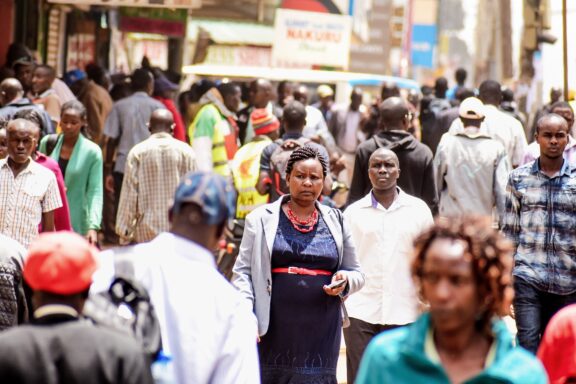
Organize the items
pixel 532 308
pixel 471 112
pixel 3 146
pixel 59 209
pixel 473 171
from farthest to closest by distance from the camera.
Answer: pixel 471 112 < pixel 473 171 < pixel 3 146 < pixel 59 209 < pixel 532 308

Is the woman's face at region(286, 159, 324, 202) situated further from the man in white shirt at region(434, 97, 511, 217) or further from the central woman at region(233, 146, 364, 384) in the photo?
the man in white shirt at region(434, 97, 511, 217)

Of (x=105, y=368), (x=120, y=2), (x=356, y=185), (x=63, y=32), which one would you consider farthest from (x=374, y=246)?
(x=63, y=32)

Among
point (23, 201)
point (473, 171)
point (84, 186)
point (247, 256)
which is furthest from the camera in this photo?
point (473, 171)

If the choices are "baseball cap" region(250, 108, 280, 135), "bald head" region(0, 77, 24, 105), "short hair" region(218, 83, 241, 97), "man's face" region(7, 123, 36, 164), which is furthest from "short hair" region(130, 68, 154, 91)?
"man's face" region(7, 123, 36, 164)

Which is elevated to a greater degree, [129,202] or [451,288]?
[129,202]

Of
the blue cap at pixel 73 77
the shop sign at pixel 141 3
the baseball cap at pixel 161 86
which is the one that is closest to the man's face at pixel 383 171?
the shop sign at pixel 141 3

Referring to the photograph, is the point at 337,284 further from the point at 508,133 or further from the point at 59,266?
the point at 508,133

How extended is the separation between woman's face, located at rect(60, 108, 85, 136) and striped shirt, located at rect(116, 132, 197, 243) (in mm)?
538

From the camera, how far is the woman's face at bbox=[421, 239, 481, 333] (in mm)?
3980

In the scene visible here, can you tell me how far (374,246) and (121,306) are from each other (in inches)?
158

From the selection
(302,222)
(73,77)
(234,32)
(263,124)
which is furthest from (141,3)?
(234,32)

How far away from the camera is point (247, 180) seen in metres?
11.5

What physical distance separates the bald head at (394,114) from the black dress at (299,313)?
3450mm

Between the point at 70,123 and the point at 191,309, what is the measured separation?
6.50 metres
